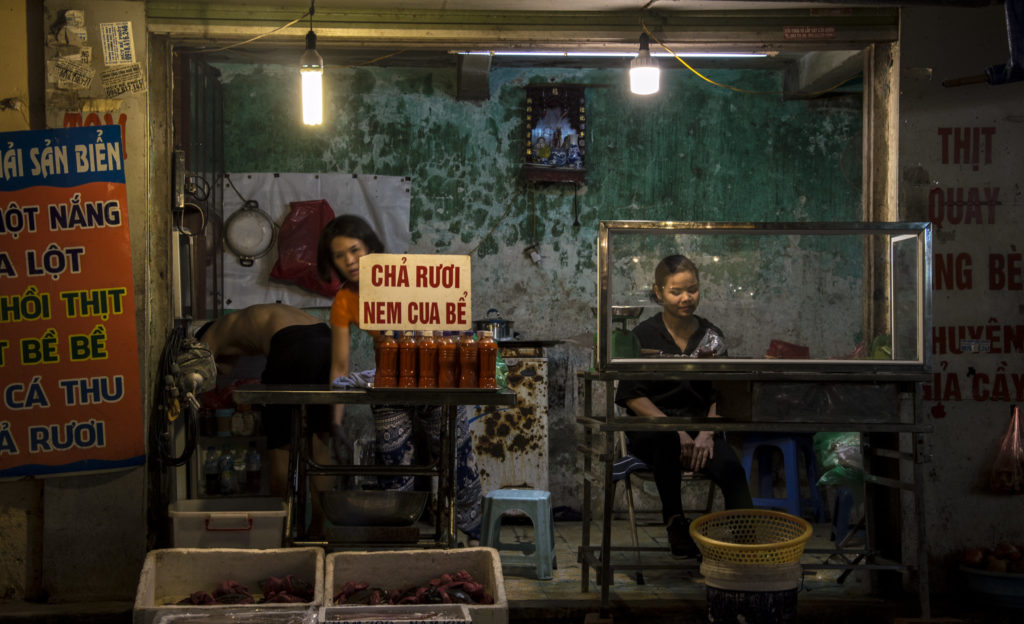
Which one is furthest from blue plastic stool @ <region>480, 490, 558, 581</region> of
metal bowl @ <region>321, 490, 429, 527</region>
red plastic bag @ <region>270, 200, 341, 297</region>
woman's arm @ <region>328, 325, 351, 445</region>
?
red plastic bag @ <region>270, 200, 341, 297</region>

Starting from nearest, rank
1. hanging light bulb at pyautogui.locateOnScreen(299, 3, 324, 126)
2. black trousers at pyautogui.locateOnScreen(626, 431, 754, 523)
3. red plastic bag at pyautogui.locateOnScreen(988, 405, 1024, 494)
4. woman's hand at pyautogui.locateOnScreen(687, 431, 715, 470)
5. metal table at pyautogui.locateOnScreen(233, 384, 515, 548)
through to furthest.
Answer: metal table at pyautogui.locateOnScreen(233, 384, 515, 548) < hanging light bulb at pyautogui.locateOnScreen(299, 3, 324, 126) < red plastic bag at pyautogui.locateOnScreen(988, 405, 1024, 494) < black trousers at pyautogui.locateOnScreen(626, 431, 754, 523) < woman's hand at pyautogui.locateOnScreen(687, 431, 715, 470)

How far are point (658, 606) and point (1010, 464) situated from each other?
1.91 m

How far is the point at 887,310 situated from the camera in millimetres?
4996

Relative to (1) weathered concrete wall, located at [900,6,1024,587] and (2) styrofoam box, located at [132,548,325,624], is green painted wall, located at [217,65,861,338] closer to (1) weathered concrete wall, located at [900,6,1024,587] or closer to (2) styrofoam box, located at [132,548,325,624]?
(1) weathered concrete wall, located at [900,6,1024,587]

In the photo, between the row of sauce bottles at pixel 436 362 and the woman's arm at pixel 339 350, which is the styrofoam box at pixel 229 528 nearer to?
the row of sauce bottles at pixel 436 362

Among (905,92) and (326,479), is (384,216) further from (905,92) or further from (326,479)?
(905,92)

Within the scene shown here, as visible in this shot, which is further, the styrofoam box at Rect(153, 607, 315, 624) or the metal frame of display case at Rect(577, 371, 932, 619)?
the metal frame of display case at Rect(577, 371, 932, 619)

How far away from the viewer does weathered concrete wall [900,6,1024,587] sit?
4906 millimetres

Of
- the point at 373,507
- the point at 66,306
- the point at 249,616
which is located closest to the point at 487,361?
the point at 373,507

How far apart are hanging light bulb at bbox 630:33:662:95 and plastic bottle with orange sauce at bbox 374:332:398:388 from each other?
1.99 m

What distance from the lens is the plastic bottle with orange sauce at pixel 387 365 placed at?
153 inches

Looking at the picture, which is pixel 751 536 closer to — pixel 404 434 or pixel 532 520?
pixel 532 520

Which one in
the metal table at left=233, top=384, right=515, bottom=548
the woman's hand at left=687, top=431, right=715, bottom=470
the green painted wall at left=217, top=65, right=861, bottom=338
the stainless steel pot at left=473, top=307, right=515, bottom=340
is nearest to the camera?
the metal table at left=233, top=384, right=515, bottom=548

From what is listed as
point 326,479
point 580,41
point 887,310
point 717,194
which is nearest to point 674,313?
point 887,310
